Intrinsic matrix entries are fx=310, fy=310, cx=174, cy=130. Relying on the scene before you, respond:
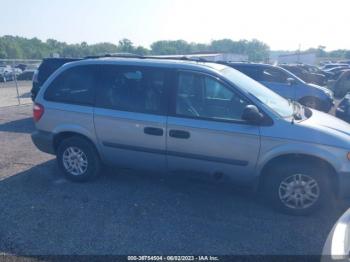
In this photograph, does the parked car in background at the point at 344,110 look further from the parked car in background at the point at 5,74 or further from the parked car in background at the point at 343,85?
Answer: the parked car in background at the point at 5,74

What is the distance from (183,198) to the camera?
14.3ft

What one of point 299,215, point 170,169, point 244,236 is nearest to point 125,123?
point 170,169

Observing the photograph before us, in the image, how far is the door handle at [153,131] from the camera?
13.5ft

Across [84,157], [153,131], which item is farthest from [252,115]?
[84,157]

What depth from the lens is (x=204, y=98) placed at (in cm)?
405

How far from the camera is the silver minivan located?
3701mm

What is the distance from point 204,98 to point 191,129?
0.45m

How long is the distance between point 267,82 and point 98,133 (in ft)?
23.3

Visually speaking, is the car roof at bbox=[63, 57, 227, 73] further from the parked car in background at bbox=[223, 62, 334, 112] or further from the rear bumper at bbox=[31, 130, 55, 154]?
the parked car in background at bbox=[223, 62, 334, 112]

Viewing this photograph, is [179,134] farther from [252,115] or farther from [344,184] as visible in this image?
[344,184]

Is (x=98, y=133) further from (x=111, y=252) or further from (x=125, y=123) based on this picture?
(x=111, y=252)

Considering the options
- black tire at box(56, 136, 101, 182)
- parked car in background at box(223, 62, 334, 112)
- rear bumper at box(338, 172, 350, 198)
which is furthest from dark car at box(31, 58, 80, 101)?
rear bumper at box(338, 172, 350, 198)

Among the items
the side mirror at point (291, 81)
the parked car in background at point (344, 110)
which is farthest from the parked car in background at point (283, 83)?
the parked car in background at point (344, 110)

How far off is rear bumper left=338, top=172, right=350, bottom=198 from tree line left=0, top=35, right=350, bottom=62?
64.9 feet
